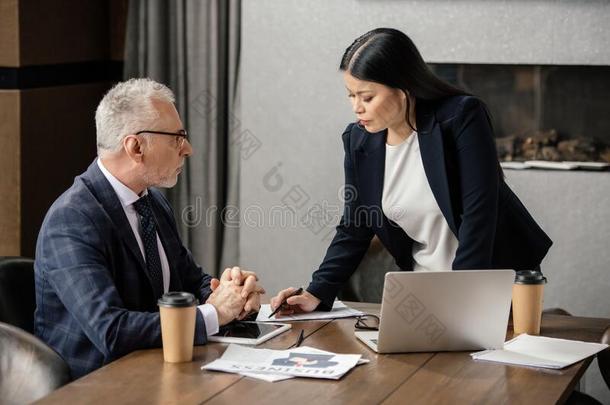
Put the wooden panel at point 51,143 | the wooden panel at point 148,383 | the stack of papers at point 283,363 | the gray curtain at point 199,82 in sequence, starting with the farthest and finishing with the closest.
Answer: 1. the gray curtain at point 199,82
2. the wooden panel at point 51,143
3. the stack of papers at point 283,363
4. the wooden panel at point 148,383

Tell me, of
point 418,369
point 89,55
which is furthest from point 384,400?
point 89,55

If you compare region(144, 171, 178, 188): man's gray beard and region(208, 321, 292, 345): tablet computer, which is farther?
region(144, 171, 178, 188): man's gray beard

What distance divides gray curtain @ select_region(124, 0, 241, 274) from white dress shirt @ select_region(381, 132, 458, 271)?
1.79m

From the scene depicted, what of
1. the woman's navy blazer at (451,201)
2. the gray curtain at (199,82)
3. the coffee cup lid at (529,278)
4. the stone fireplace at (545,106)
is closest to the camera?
the coffee cup lid at (529,278)

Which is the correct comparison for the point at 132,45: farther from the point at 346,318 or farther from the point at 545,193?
the point at 346,318

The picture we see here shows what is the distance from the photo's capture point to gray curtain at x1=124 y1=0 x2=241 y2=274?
4.48 metres

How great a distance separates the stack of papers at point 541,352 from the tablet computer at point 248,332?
46 centimetres

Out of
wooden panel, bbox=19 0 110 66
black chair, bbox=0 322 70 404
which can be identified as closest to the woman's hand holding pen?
black chair, bbox=0 322 70 404

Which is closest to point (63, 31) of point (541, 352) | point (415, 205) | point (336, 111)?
point (336, 111)

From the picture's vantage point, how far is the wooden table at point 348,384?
6.42 ft

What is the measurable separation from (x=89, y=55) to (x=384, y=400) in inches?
121

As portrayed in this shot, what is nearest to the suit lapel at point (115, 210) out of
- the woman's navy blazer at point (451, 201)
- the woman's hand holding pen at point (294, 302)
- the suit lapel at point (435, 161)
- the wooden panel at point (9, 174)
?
the woman's hand holding pen at point (294, 302)

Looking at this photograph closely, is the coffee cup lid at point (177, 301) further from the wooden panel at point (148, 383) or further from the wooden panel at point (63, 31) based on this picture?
the wooden panel at point (63, 31)

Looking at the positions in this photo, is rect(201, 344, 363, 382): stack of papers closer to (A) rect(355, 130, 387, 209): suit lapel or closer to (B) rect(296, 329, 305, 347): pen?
(B) rect(296, 329, 305, 347): pen
